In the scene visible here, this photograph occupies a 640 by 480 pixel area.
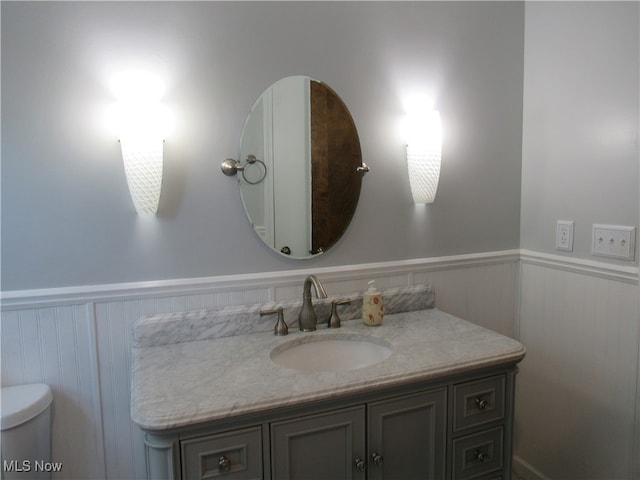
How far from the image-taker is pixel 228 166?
1487 millimetres

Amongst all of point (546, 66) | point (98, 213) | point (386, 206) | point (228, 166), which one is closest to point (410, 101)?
point (386, 206)

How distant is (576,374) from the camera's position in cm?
172

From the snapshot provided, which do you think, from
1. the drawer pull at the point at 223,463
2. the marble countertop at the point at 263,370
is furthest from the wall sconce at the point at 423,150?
the drawer pull at the point at 223,463

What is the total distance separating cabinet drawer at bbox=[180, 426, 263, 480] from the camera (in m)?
1.04

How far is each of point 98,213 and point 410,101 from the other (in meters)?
1.18

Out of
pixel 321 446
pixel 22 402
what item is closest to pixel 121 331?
pixel 22 402

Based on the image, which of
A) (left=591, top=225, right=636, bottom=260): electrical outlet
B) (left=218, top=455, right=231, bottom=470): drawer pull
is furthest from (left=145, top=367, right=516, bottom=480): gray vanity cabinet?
(left=591, top=225, right=636, bottom=260): electrical outlet

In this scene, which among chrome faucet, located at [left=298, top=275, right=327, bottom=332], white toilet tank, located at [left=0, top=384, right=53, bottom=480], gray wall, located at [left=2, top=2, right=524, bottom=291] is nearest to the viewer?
white toilet tank, located at [left=0, top=384, right=53, bottom=480]

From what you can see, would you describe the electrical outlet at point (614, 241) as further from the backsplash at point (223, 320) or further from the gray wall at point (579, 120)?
the backsplash at point (223, 320)

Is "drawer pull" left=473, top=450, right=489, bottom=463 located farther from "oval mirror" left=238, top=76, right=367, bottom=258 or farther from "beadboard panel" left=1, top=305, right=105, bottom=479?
"beadboard panel" left=1, top=305, right=105, bottom=479

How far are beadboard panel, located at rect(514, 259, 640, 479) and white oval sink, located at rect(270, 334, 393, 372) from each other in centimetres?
81

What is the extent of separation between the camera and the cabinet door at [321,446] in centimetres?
112

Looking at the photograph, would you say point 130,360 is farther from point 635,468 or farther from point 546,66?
point 546,66

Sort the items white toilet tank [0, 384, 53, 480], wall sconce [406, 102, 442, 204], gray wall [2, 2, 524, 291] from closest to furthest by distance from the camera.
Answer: white toilet tank [0, 384, 53, 480] → gray wall [2, 2, 524, 291] → wall sconce [406, 102, 442, 204]
